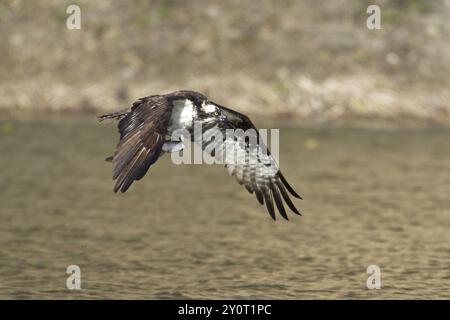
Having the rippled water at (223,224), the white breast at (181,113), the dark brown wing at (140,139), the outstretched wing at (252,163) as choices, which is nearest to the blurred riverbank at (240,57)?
the rippled water at (223,224)

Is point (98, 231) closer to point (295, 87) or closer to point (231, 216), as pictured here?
point (231, 216)

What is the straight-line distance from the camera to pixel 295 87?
22.2 metres

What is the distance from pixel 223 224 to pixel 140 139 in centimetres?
539

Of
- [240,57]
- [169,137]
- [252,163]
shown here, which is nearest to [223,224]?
[252,163]

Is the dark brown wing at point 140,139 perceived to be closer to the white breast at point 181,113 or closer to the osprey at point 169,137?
the osprey at point 169,137

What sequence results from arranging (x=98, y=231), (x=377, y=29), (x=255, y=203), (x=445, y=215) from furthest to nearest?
1. (x=377, y=29)
2. (x=255, y=203)
3. (x=445, y=215)
4. (x=98, y=231)

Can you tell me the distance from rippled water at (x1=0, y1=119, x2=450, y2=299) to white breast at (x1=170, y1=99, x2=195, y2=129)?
6.25 ft

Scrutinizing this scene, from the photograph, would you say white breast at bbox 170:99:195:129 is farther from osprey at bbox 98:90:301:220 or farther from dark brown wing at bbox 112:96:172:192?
dark brown wing at bbox 112:96:172:192

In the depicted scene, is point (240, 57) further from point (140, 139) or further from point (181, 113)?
point (140, 139)

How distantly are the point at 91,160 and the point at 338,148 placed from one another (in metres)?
4.38

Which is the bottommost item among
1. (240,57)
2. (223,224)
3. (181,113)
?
(223,224)

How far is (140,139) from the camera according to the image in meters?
9.08

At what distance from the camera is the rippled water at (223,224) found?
1159cm
